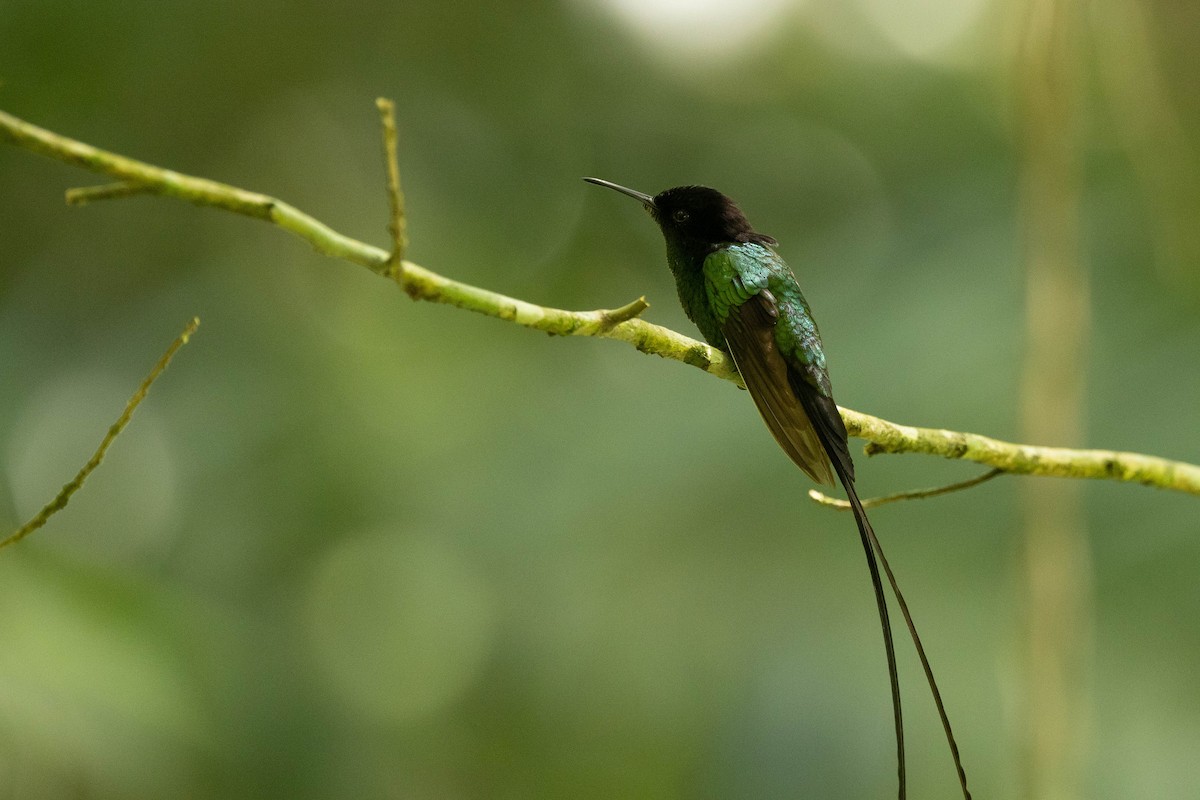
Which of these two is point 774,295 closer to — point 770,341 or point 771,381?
point 770,341

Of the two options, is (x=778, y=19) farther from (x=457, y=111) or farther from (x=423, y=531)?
(x=423, y=531)

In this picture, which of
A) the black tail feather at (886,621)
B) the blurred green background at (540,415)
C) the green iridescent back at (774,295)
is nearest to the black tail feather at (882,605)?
the black tail feather at (886,621)

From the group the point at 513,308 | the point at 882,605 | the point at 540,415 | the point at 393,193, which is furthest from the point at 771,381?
the point at 540,415

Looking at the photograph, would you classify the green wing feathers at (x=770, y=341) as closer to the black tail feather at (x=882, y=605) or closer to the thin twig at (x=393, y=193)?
the black tail feather at (x=882, y=605)

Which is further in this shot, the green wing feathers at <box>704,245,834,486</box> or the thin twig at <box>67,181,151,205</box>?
the green wing feathers at <box>704,245,834,486</box>

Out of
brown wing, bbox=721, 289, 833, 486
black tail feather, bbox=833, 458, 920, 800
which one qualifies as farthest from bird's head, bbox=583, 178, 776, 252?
black tail feather, bbox=833, 458, 920, 800

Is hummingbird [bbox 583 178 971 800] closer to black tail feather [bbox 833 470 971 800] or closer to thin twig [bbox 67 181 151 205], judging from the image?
black tail feather [bbox 833 470 971 800]

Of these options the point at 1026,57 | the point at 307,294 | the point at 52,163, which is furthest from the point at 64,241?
the point at 1026,57
